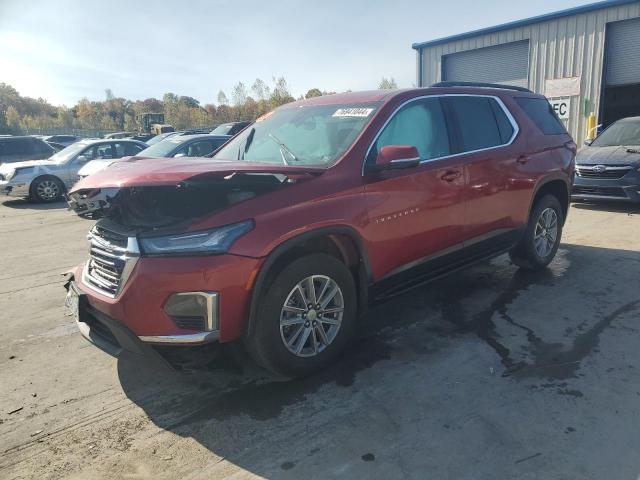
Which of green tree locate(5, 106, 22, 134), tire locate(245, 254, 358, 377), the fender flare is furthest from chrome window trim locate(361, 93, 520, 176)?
green tree locate(5, 106, 22, 134)

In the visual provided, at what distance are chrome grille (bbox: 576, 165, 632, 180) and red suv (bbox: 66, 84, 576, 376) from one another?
4.84m

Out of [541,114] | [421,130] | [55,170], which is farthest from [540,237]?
[55,170]

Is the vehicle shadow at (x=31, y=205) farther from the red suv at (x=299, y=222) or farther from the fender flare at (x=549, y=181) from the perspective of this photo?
the fender flare at (x=549, y=181)

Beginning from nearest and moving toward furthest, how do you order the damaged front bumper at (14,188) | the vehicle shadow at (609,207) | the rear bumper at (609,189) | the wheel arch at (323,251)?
the wheel arch at (323,251), the rear bumper at (609,189), the vehicle shadow at (609,207), the damaged front bumper at (14,188)

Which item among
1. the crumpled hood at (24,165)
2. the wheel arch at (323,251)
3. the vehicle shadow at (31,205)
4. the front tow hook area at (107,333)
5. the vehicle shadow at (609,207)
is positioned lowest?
the vehicle shadow at (609,207)

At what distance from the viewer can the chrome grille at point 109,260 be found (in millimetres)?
2744

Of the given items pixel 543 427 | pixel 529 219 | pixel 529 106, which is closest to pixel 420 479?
pixel 543 427

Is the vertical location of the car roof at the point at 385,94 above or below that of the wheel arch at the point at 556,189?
above

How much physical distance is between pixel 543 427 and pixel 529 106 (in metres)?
3.68

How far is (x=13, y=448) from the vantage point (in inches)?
105

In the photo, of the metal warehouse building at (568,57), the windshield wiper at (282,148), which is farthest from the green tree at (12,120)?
the windshield wiper at (282,148)

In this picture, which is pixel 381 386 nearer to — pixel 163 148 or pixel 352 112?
pixel 352 112

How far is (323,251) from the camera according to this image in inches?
131

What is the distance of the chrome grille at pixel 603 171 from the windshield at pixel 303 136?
665 centimetres
